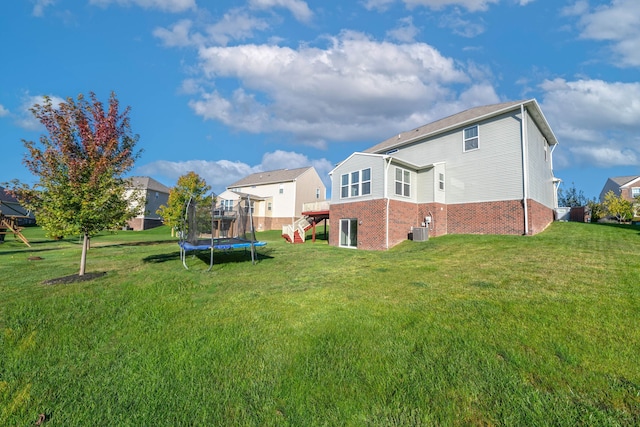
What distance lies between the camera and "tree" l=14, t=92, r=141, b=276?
7.95 m

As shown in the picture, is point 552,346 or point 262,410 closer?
point 262,410

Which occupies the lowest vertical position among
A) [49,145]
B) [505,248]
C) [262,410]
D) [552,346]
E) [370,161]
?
[262,410]

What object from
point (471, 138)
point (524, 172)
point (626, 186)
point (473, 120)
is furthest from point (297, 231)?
point (626, 186)

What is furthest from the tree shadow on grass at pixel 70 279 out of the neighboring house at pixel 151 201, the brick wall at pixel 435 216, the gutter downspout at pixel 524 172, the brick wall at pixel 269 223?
the neighboring house at pixel 151 201

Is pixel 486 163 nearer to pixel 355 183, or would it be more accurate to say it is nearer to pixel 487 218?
pixel 487 218

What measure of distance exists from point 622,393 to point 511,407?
1186 millimetres

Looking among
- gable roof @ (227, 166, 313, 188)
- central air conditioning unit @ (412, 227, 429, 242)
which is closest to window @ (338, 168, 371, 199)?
central air conditioning unit @ (412, 227, 429, 242)

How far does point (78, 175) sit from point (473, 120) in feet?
59.9

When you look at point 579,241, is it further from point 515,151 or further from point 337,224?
point 337,224

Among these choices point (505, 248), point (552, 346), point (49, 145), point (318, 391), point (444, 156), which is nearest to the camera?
point (318, 391)

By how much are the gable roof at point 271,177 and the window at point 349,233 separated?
2089 centimetres

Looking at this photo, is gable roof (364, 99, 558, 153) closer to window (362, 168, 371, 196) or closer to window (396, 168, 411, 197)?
window (396, 168, 411, 197)

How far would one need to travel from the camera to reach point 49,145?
27.2 feet

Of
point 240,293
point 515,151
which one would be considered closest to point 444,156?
point 515,151
